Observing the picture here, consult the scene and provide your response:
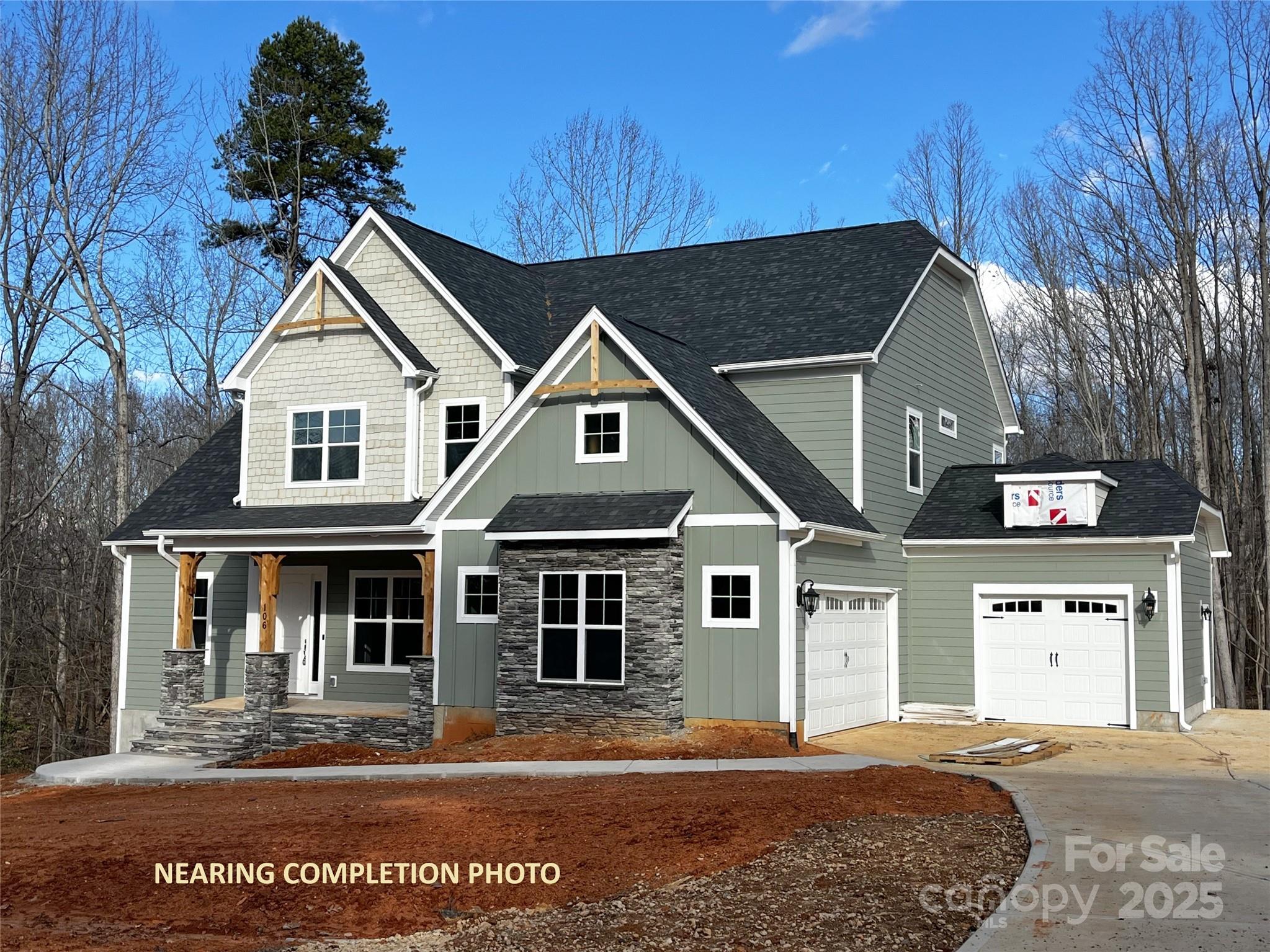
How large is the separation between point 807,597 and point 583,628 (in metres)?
3.20

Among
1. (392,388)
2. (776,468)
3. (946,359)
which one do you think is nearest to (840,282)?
(946,359)

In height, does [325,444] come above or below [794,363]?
below

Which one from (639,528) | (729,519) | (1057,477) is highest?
(1057,477)

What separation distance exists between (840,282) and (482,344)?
662 cm

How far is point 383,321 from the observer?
21.5 m

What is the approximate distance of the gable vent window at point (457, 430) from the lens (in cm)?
2105

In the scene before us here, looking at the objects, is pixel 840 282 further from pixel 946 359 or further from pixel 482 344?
pixel 482 344

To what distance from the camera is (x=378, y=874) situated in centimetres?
941

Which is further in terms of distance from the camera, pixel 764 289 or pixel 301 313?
pixel 764 289

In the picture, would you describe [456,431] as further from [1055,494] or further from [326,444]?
[1055,494]

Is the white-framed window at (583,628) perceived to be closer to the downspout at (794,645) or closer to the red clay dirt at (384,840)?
the downspout at (794,645)

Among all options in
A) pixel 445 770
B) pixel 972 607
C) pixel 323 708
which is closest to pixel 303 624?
pixel 323 708

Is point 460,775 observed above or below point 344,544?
below

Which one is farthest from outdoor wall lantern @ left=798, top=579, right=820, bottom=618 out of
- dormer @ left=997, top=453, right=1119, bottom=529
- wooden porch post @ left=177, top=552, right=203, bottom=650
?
wooden porch post @ left=177, top=552, right=203, bottom=650
